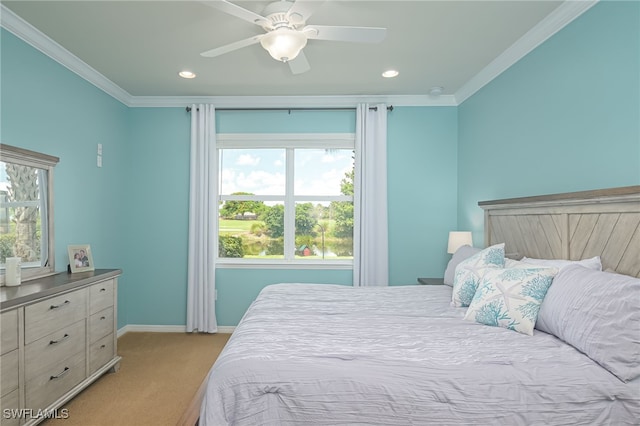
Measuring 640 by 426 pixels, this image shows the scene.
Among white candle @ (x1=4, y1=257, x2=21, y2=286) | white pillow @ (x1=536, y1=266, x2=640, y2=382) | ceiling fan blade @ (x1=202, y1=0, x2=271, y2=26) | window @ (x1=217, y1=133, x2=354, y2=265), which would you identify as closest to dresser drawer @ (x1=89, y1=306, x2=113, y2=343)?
white candle @ (x1=4, y1=257, x2=21, y2=286)

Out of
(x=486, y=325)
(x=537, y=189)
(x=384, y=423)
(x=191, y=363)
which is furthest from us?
(x=191, y=363)

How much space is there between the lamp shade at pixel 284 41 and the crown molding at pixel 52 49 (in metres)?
1.81

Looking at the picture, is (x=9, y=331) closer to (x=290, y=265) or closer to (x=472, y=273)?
(x=290, y=265)

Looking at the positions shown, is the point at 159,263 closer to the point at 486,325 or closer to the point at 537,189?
the point at 486,325

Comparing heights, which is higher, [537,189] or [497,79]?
[497,79]

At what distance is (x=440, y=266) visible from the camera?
12.7ft

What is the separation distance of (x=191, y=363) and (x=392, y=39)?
3.28 metres

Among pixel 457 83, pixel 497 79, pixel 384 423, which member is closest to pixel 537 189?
pixel 497 79

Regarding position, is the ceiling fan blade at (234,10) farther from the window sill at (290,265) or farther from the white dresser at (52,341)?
the window sill at (290,265)

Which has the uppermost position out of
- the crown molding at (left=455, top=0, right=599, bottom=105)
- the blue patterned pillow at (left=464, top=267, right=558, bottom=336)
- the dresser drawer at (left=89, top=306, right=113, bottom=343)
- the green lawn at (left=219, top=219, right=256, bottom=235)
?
the crown molding at (left=455, top=0, right=599, bottom=105)

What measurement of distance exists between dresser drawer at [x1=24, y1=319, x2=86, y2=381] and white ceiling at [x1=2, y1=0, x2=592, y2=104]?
218cm

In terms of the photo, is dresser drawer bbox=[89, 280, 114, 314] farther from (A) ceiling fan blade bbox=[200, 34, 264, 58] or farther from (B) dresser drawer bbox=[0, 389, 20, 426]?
(A) ceiling fan blade bbox=[200, 34, 264, 58]

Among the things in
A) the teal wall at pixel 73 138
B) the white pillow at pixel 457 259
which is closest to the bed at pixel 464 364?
the white pillow at pixel 457 259

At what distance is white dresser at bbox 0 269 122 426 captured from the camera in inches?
72.2
